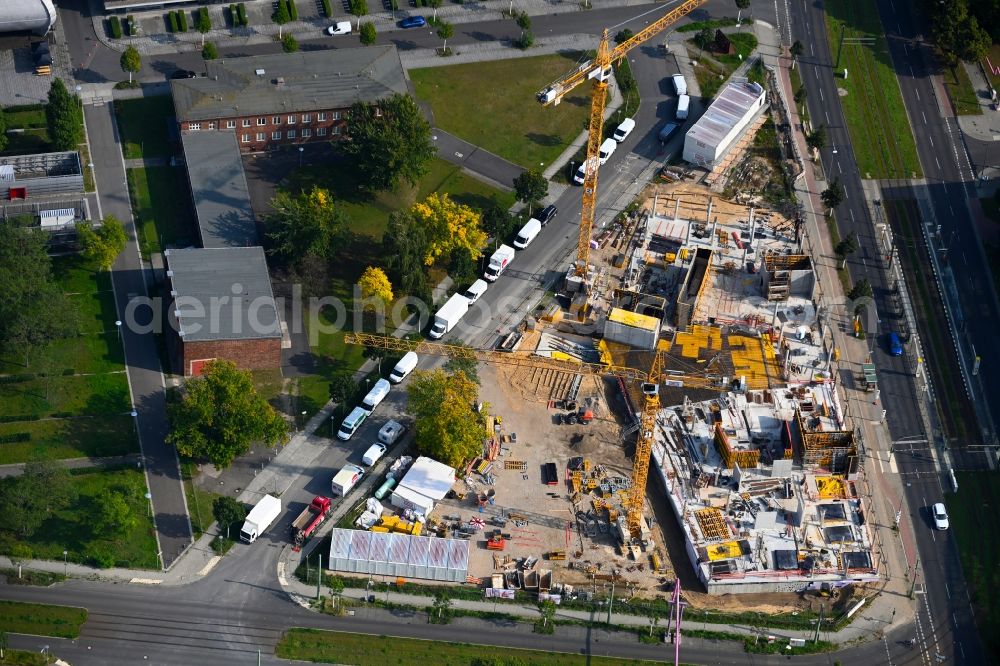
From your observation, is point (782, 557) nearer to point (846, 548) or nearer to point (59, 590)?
point (846, 548)

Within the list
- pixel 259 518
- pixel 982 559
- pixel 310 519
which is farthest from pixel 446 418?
pixel 982 559

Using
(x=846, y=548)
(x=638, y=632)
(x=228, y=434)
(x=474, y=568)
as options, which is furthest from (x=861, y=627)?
(x=228, y=434)

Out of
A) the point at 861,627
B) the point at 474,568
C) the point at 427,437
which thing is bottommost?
the point at 861,627

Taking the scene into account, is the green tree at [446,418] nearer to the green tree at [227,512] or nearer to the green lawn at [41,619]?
the green tree at [227,512]

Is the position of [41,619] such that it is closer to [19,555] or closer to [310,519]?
[19,555]

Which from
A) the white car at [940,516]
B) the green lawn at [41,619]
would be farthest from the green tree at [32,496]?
the white car at [940,516]

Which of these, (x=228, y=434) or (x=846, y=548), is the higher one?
(x=228, y=434)
